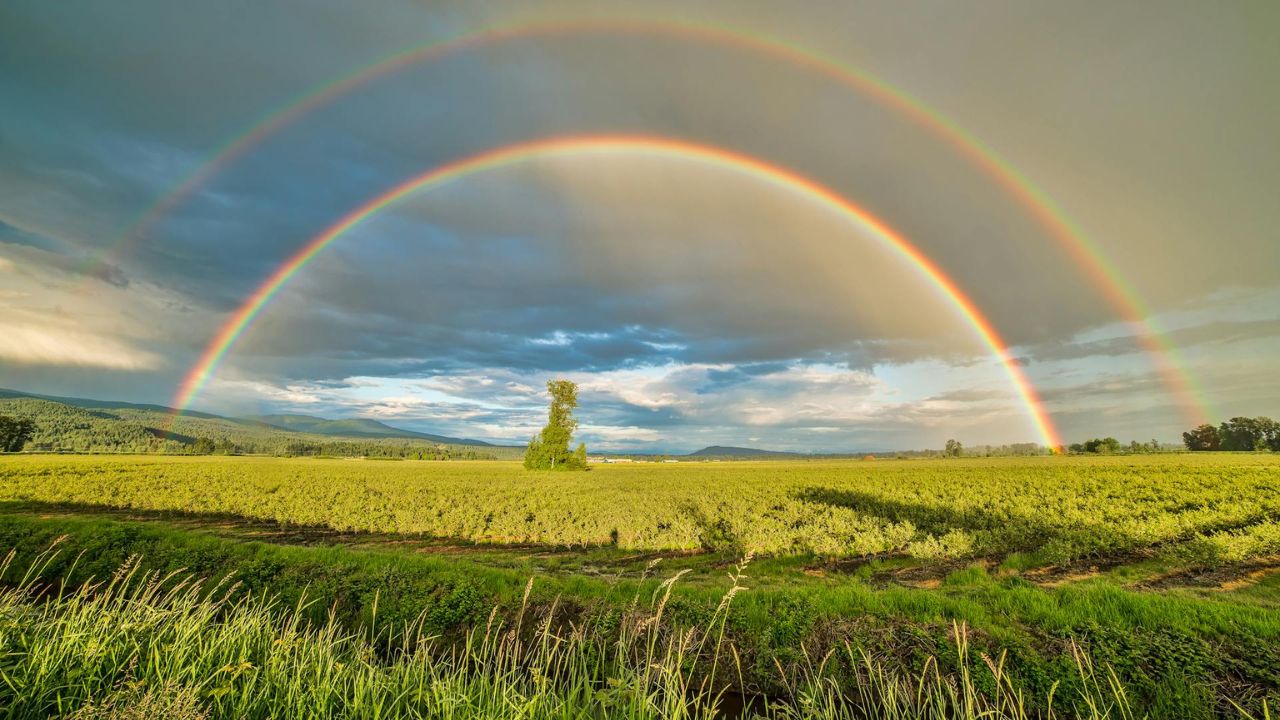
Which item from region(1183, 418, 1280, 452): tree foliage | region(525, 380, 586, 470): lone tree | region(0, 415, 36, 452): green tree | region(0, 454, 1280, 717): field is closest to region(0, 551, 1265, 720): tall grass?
region(0, 454, 1280, 717): field

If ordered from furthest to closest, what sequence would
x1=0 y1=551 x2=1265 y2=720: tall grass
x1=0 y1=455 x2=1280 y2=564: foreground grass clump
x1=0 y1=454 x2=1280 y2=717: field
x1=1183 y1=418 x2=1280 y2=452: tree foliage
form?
x1=1183 y1=418 x2=1280 y2=452: tree foliage < x1=0 y1=455 x2=1280 y2=564: foreground grass clump < x1=0 y1=454 x2=1280 y2=717: field < x1=0 y1=551 x2=1265 y2=720: tall grass

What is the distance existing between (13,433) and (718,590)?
19072 centimetres

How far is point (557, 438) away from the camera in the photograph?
98.7m

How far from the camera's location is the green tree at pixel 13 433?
4931 inches

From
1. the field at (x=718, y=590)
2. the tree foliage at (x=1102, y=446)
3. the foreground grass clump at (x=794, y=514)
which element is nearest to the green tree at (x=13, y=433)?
the foreground grass clump at (x=794, y=514)

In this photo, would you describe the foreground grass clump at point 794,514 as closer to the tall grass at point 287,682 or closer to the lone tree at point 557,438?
the tall grass at point 287,682

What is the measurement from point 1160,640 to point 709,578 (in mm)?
11552

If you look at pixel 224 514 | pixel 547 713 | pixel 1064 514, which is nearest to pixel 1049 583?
pixel 1064 514

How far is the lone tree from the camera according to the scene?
97.8m

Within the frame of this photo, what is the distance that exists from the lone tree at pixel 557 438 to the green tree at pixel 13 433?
129599 mm

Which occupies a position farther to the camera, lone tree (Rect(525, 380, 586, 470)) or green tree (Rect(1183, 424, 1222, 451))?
green tree (Rect(1183, 424, 1222, 451))

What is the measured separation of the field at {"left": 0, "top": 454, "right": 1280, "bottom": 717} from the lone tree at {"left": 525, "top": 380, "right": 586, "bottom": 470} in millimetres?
56774

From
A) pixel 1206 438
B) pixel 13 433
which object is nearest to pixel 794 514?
pixel 13 433

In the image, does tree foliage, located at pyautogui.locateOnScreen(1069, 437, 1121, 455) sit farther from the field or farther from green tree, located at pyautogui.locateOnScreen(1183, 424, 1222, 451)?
the field
